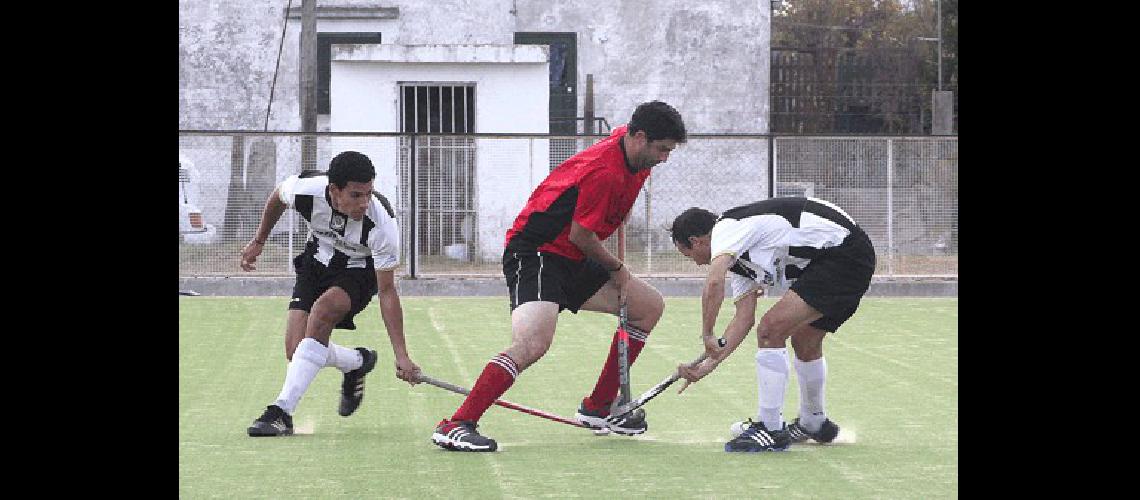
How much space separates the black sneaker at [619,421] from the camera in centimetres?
811

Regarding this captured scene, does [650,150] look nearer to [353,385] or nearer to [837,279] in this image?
[837,279]

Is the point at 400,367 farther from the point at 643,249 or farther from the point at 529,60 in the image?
the point at 529,60

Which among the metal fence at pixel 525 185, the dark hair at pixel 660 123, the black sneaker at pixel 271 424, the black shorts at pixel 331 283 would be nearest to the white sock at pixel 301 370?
the black sneaker at pixel 271 424

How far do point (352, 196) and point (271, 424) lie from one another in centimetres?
117

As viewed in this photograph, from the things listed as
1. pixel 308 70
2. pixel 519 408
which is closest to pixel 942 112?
pixel 308 70

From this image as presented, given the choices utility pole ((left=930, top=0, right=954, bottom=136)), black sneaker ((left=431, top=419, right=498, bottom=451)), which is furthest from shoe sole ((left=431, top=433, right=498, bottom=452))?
utility pole ((left=930, top=0, right=954, bottom=136))

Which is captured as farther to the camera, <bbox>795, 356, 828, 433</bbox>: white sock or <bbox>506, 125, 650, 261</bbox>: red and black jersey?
<bbox>795, 356, 828, 433</bbox>: white sock

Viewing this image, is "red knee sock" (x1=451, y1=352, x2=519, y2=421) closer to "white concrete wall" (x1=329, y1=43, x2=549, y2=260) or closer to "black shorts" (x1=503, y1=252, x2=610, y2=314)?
"black shorts" (x1=503, y1=252, x2=610, y2=314)

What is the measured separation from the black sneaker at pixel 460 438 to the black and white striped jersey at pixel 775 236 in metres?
1.26

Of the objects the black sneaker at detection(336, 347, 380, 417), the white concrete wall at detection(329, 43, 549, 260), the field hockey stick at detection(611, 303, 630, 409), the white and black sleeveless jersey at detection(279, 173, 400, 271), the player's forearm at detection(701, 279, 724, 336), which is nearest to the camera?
the player's forearm at detection(701, 279, 724, 336)

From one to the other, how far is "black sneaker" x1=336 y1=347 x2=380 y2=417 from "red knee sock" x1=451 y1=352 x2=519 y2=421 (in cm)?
125

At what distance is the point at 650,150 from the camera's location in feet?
24.7

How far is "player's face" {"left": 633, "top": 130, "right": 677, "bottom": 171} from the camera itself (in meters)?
7.49
